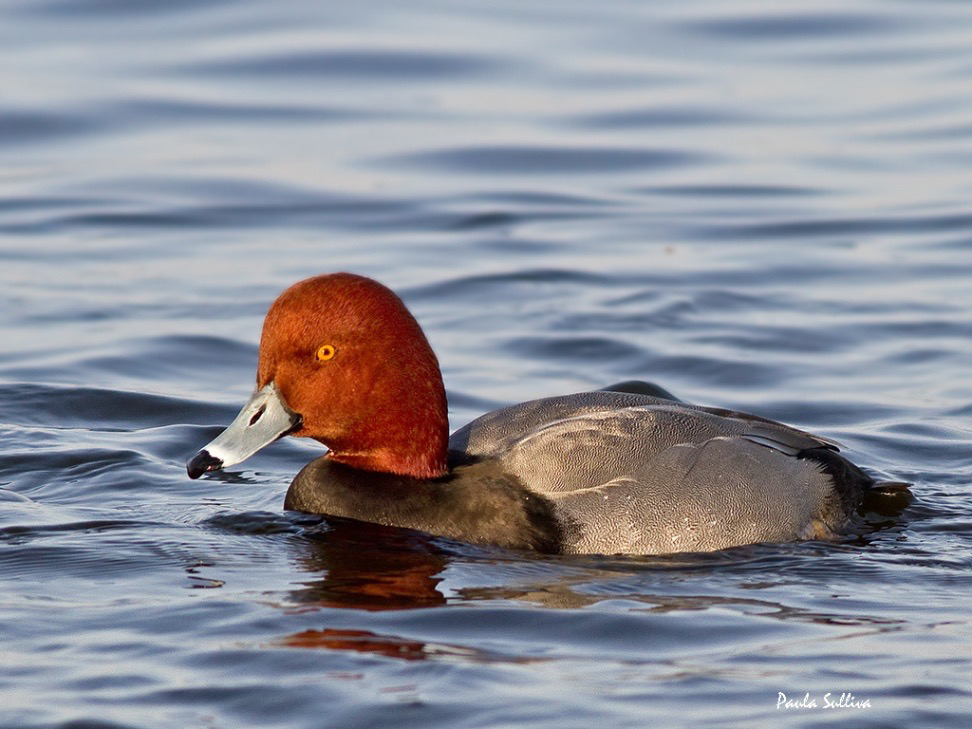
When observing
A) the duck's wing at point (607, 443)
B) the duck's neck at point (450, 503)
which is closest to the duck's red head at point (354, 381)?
the duck's neck at point (450, 503)

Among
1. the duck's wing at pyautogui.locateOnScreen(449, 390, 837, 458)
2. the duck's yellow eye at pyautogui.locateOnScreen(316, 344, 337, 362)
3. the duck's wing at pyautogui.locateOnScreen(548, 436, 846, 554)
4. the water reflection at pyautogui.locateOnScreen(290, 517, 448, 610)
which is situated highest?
the duck's yellow eye at pyautogui.locateOnScreen(316, 344, 337, 362)

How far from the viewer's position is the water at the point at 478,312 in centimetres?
588

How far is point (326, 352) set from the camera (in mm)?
7391

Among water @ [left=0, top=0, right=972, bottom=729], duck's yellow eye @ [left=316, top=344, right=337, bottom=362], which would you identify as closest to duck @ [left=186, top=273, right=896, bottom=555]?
duck's yellow eye @ [left=316, top=344, right=337, bottom=362]

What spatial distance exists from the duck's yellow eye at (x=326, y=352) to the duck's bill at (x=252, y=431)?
0.24 meters

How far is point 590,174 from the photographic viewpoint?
16.2m

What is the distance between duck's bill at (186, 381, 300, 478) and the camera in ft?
23.8

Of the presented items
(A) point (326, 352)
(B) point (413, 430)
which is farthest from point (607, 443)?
(A) point (326, 352)

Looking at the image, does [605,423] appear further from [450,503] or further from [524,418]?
[450,503]

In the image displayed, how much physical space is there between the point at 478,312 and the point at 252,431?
5.03 meters

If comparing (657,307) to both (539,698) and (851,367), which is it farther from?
(539,698)
